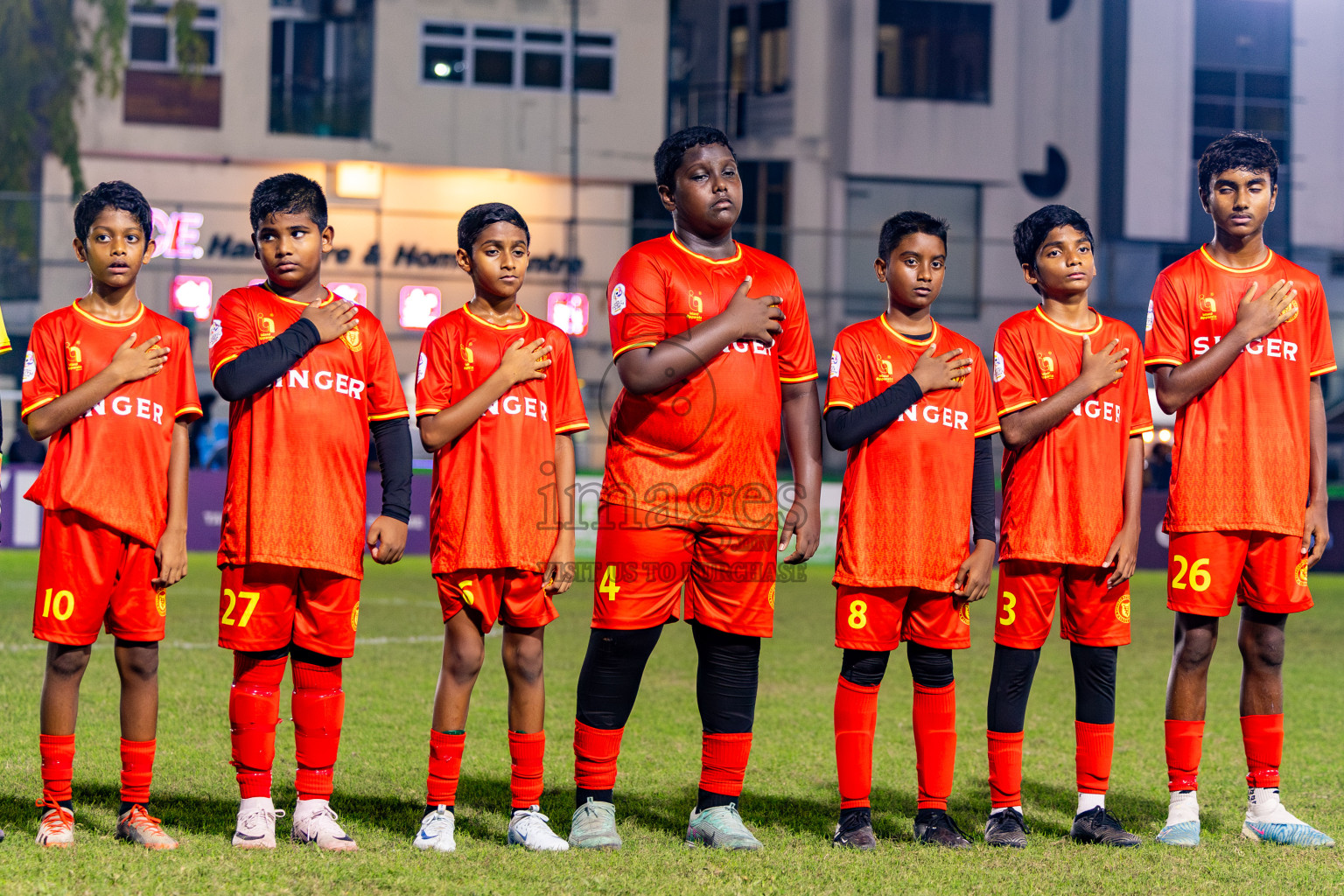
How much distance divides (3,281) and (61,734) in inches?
910

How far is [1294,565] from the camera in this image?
15.8 ft

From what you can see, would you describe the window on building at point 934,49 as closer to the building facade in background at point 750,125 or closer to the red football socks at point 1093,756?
the building facade in background at point 750,125

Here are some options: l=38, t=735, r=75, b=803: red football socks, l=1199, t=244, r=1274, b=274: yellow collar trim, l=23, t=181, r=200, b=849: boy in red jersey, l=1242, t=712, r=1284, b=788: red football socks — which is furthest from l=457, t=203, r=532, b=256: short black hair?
l=1242, t=712, r=1284, b=788: red football socks

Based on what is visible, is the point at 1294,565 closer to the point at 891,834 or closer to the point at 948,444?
the point at 948,444

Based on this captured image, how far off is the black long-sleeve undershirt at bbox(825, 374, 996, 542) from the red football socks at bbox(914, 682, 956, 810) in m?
0.54

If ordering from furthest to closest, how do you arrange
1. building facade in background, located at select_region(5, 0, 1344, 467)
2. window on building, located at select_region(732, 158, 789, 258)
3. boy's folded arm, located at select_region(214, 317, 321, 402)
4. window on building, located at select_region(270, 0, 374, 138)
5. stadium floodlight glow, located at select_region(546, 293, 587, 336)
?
1. window on building, located at select_region(732, 158, 789, 258)
2. window on building, located at select_region(270, 0, 374, 138)
3. building facade in background, located at select_region(5, 0, 1344, 467)
4. stadium floodlight glow, located at select_region(546, 293, 587, 336)
5. boy's folded arm, located at select_region(214, 317, 321, 402)

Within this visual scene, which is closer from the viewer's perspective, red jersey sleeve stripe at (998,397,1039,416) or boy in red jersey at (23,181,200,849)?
boy in red jersey at (23,181,200,849)

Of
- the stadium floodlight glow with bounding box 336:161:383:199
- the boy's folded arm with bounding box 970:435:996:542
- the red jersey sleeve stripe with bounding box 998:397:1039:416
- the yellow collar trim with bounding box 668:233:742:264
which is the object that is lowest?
the boy's folded arm with bounding box 970:435:996:542

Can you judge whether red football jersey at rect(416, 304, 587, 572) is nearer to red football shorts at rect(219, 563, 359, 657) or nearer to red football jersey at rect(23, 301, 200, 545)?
red football shorts at rect(219, 563, 359, 657)

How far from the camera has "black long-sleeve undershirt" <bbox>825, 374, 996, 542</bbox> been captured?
4496 millimetres

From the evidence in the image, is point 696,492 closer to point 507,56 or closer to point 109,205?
point 109,205

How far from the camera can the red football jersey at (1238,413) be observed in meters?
4.77

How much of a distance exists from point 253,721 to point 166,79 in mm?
25757

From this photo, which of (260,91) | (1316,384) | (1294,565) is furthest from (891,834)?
(260,91)
